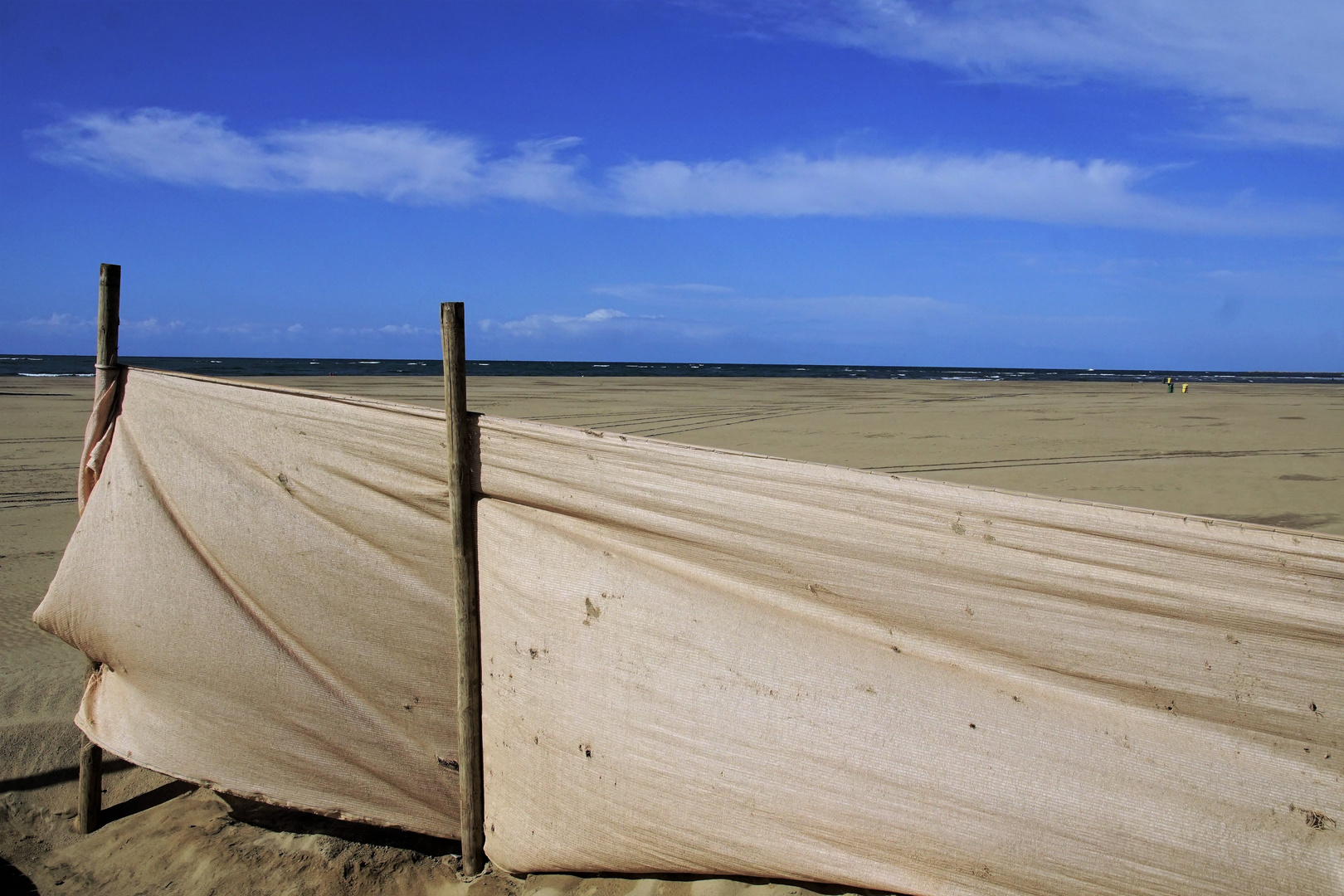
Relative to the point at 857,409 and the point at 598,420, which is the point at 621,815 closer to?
the point at 598,420

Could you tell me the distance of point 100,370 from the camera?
321 centimetres

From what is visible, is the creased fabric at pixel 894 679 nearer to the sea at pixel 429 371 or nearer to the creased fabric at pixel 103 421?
the creased fabric at pixel 103 421

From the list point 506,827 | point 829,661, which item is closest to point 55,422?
point 506,827

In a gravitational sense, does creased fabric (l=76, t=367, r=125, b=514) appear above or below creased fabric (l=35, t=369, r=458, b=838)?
above

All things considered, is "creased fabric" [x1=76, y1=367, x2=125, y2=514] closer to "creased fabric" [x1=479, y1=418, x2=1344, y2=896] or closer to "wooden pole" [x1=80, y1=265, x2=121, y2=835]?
"wooden pole" [x1=80, y1=265, x2=121, y2=835]

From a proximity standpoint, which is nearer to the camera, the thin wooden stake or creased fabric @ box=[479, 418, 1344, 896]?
creased fabric @ box=[479, 418, 1344, 896]

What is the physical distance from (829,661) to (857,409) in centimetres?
1926

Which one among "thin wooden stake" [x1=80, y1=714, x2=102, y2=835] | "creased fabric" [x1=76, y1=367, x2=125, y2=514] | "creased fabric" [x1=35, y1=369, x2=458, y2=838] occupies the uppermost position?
"creased fabric" [x1=76, y1=367, x2=125, y2=514]

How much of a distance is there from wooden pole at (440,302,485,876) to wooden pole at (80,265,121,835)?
1.56 meters

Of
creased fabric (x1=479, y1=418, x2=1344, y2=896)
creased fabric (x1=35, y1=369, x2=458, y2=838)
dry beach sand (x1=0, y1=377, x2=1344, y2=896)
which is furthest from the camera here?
dry beach sand (x1=0, y1=377, x2=1344, y2=896)

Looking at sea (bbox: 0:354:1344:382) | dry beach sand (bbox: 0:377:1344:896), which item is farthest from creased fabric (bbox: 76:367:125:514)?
sea (bbox: 0:354:1344:382)

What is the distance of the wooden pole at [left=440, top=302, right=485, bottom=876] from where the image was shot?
257 centimetres

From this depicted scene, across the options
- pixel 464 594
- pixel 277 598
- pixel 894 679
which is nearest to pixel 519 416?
pixel 277 598

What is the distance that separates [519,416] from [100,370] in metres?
10.8
